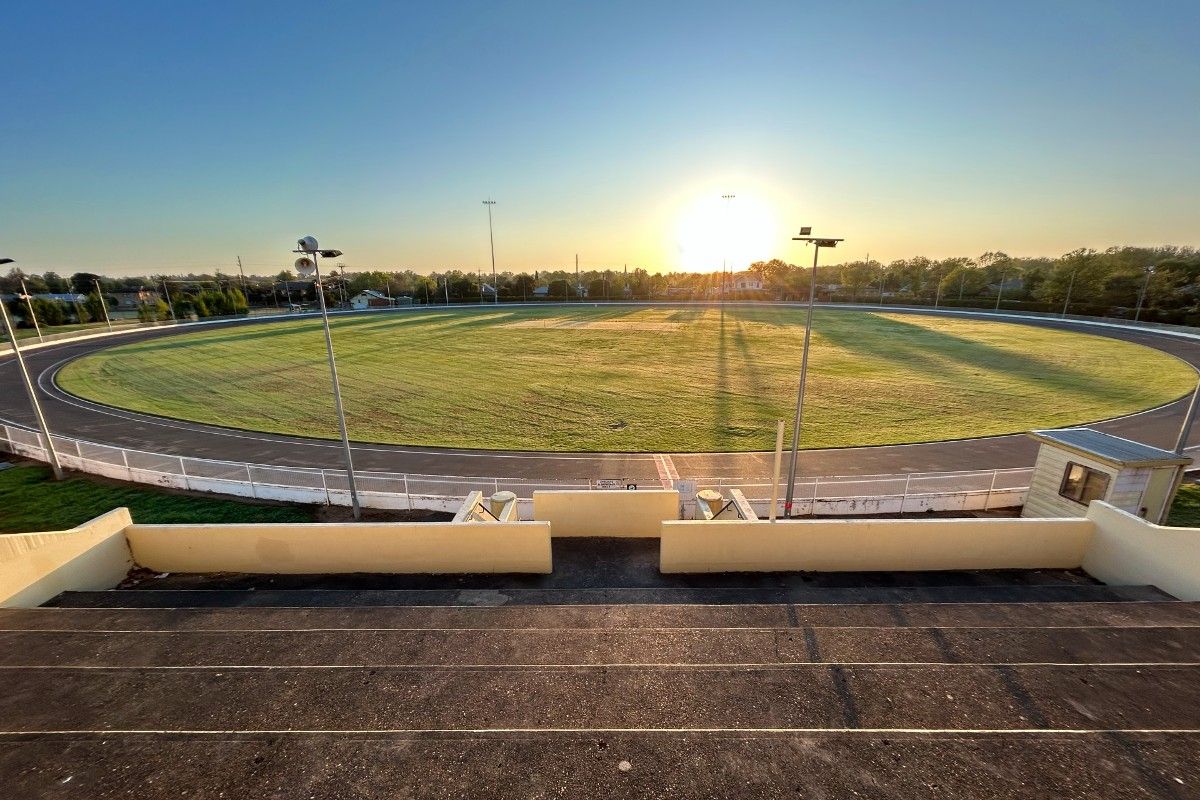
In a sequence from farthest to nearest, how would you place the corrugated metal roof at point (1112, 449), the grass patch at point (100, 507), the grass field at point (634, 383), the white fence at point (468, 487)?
the grass field at point (634, 383)
the grass patch at point (100, 507)
the white fence at point (468, 487)
the corrugated metal roof at point (1112, 449)

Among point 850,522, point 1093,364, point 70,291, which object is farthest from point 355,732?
point 70,291

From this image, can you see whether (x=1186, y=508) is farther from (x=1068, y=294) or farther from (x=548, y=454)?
(x=1068, y=294)

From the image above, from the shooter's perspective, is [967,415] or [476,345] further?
[476,345]

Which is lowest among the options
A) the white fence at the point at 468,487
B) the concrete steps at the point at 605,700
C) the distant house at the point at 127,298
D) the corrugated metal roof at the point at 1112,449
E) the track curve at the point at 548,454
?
the track curve at the point at 548,454

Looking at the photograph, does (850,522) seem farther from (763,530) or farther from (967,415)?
(967,415)

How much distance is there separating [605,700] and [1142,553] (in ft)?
40.3

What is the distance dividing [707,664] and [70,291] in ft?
515

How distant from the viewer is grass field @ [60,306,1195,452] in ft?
82.9

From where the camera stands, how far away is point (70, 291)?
106 metres

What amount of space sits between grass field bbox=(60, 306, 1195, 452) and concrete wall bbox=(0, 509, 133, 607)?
12535 millimetres

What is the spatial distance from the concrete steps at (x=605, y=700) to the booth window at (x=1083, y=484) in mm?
4763

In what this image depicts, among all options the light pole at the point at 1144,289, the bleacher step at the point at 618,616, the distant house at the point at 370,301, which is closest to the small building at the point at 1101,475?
the bleacher step at the point at 618,616

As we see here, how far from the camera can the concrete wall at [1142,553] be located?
9688mm

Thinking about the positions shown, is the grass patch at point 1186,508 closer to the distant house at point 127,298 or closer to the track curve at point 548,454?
the track curve at point 548,454
